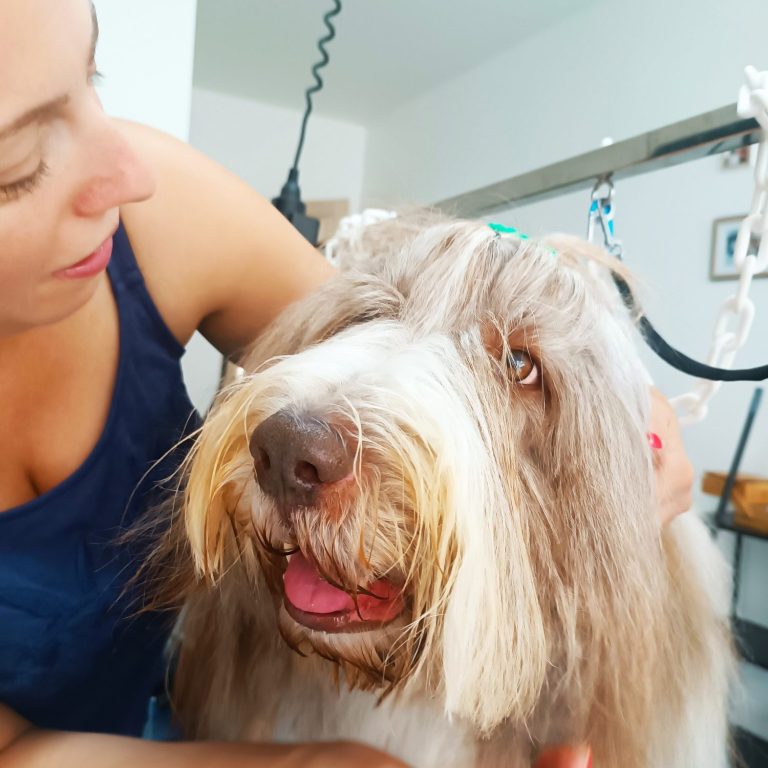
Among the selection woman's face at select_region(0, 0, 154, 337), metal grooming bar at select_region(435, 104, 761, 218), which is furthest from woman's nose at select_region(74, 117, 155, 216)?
metal grooming bar at select_region(435, 104, 761, 218)

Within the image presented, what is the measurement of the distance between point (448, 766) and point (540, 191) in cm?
70

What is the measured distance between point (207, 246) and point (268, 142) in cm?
372

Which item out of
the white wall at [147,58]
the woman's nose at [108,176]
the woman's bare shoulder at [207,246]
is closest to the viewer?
the woman's nose at [108,176]

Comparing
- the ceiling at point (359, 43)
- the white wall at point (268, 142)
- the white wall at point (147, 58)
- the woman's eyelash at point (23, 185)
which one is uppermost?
the ceiling at point (359, 43)

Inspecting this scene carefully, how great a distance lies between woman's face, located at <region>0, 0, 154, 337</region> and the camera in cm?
47

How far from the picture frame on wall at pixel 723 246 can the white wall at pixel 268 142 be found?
2512mm

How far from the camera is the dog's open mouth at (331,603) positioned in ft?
1.86

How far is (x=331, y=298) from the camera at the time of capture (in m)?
0.74

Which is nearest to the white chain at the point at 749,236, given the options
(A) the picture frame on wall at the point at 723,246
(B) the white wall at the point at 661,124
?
(B) the white wall at the point at 661,124

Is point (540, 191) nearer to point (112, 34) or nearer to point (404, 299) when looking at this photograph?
point (404, 299)

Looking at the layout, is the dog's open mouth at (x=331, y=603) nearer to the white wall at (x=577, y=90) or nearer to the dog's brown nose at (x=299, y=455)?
the dog's brown nose at (x=299, y=455)

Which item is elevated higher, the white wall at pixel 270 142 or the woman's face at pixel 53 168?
the white wall at pixel 270 142

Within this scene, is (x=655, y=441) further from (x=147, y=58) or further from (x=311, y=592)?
(x=147, y=58)

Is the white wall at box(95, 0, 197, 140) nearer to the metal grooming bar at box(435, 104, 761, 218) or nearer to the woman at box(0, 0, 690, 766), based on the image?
the woman at box(0, 0, 690, 766)
